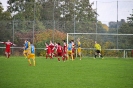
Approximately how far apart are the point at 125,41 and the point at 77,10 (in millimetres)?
10998

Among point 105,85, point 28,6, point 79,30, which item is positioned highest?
point 28,6

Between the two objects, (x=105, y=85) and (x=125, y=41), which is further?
(x=125, y=41)

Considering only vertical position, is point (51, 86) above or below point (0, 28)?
below

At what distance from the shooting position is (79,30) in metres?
46.2

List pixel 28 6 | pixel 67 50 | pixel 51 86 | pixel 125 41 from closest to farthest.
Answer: pixel 51 86 → pixel 67 50 → pixel 125 41 → pixel 28 6

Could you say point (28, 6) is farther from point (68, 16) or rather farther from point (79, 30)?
point (79, 30)

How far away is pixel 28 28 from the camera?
47.2 metres

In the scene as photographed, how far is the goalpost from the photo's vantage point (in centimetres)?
4441

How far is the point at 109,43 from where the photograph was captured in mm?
45344

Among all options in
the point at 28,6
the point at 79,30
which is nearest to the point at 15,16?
the point at 28,6

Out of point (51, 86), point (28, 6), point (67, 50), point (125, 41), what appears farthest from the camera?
point (28, 6)

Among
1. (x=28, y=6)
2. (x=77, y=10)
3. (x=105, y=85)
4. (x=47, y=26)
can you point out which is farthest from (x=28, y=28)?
(x=105, y=85)

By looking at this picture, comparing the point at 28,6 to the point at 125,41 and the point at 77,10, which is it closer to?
the point at 77,10

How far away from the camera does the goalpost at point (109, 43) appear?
4441cm
